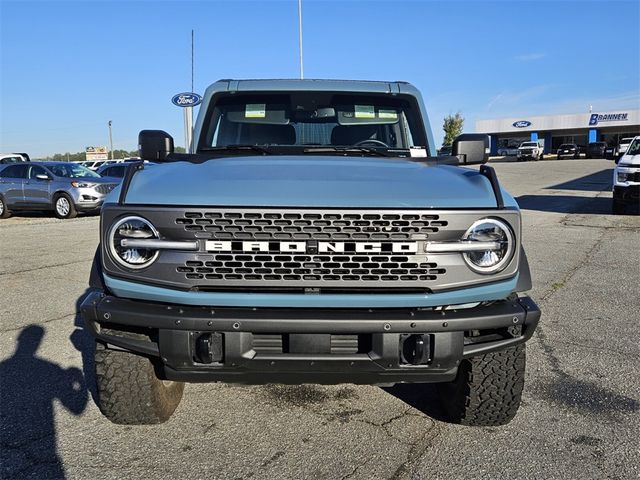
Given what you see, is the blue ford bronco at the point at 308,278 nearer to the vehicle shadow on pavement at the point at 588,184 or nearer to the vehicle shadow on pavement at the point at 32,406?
the vehicle shadow on pavement at the point at 32,406

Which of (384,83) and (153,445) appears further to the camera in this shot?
(384,83)

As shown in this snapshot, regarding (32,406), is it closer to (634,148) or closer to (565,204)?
(634,148)

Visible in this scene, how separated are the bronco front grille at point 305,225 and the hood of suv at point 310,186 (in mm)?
49

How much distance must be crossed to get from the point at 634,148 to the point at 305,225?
13.9m

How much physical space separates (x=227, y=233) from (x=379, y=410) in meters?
1.59

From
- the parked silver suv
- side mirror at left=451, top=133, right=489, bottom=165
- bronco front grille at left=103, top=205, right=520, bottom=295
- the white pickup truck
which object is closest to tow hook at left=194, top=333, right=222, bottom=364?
bronco front grille at left=103, top=205, right=520, bottom=295

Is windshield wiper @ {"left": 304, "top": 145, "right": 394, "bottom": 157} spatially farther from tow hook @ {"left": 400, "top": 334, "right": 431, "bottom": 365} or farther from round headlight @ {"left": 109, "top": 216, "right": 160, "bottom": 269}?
tow hook @ {"left": 400, "top": 334, "right": 431, "bottom": 365}

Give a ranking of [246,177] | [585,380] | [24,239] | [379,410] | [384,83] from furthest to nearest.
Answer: [24,239] < [384,83] < [585,380] < [379,410] < [246,177]

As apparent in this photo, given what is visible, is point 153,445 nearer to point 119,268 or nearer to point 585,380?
point 119,268

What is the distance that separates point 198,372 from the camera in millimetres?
2469

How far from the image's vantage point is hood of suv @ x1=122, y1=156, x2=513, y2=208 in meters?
2.41

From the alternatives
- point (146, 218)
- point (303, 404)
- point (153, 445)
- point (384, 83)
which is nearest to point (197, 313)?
point (146, 218)

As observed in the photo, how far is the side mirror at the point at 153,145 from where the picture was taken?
3596mm

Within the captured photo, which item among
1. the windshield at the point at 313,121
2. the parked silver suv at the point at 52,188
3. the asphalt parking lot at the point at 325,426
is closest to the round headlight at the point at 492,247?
the asphalt parking lot at the point at 325,426
